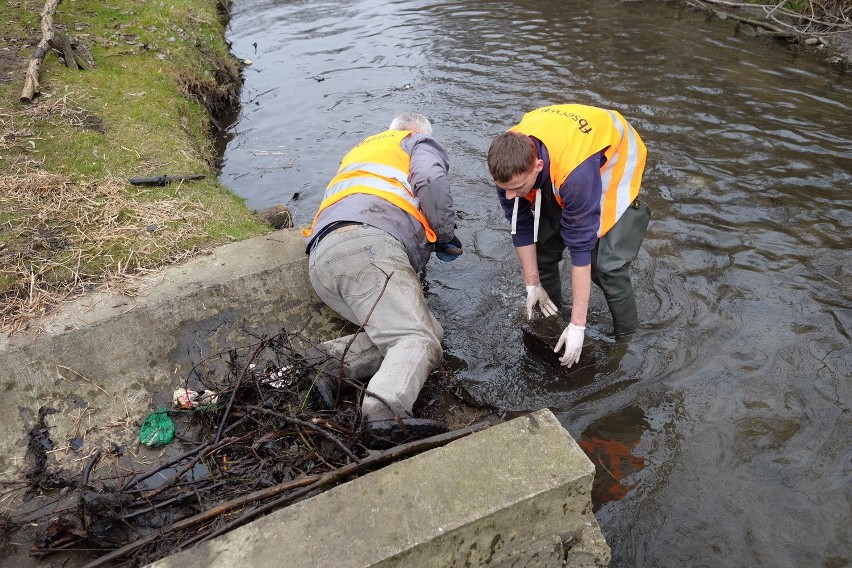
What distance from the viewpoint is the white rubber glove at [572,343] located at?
12.6 ft

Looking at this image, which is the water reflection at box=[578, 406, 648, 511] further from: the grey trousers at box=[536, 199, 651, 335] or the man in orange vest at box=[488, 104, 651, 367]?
the grey trousers at box=[536, 199, 651, 335]

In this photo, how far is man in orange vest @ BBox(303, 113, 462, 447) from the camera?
322 centimetres

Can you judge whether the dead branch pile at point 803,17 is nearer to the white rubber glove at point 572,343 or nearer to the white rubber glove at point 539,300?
the white rubber glove at point 539,300

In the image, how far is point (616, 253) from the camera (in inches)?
154

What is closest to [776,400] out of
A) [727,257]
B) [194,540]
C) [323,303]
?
[727,257]

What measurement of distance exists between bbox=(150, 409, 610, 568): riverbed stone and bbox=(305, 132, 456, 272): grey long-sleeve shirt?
5.12 ft

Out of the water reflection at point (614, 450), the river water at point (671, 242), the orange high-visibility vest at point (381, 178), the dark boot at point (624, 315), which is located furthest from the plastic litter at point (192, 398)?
the dark boot at point (624, 315)

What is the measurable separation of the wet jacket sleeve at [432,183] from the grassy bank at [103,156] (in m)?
1.60

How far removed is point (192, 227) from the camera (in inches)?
186

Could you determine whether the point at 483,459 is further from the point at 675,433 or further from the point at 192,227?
the point at 192,227

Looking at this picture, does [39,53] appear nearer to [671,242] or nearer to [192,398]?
[192,398]

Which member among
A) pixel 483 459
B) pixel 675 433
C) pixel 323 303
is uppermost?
pixel 483 459

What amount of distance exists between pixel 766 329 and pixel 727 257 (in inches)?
37.6

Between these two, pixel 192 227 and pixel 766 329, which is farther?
pixel 192 227
